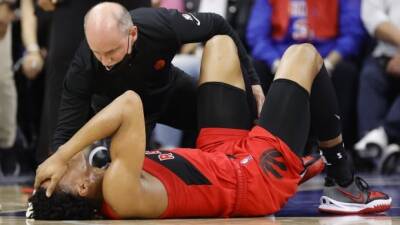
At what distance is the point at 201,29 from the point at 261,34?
2.74 meters

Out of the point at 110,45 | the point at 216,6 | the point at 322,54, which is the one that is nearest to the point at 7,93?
the point at 216,6

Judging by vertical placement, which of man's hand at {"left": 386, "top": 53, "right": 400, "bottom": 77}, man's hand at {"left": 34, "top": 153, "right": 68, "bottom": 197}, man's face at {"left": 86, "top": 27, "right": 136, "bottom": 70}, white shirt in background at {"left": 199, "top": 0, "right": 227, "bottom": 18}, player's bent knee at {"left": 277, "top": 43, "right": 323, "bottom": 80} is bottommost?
man's hand at {"left": 386, "top": 53, "right": 400, "bottom": 77}

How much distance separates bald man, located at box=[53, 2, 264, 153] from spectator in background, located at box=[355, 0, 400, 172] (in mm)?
2570

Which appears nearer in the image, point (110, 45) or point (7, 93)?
point (110, 45)

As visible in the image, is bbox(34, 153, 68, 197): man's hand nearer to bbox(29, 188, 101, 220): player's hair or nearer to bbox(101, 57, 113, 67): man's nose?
bbox(29, 188, 101, 220): player's hair

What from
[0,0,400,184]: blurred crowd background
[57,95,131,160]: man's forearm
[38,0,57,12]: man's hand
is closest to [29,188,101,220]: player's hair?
[57,95,131,160]: man's forearm

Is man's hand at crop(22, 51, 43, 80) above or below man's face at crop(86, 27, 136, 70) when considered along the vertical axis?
below

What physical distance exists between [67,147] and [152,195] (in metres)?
0.37

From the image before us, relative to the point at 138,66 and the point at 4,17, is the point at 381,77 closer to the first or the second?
the point at 4,17

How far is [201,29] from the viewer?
164 inches

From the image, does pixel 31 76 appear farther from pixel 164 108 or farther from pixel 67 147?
pixel 67 147

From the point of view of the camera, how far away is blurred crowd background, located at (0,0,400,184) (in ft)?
21.5

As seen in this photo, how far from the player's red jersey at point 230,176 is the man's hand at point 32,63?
324 cm

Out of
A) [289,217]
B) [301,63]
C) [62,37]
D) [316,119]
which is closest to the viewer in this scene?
[289,217]
